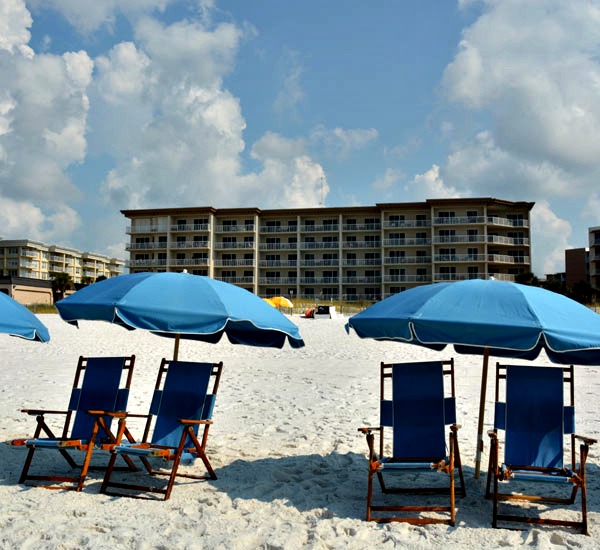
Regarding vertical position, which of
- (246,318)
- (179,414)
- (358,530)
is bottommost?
(358,530)

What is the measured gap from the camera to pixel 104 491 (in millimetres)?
5168

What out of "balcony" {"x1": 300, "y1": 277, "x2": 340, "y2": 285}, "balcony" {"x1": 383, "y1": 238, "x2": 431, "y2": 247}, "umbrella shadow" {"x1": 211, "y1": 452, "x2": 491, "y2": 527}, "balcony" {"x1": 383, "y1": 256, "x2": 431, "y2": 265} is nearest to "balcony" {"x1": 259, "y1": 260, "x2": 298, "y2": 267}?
"balcony" {"x1": 300, "y1": 277, "x2": 340, "y2": 285}

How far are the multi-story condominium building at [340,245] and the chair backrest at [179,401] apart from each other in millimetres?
57694

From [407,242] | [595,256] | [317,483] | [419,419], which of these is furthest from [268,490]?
[595,256]

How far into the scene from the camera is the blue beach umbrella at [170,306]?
4.90 metres

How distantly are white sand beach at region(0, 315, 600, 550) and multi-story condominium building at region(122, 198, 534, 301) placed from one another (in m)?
51.0

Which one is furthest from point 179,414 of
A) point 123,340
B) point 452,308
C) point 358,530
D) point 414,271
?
point 414,271

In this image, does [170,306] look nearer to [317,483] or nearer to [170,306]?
[170,306]

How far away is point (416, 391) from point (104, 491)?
9.69 ft

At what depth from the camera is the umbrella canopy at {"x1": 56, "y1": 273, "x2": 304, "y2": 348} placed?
490 cm

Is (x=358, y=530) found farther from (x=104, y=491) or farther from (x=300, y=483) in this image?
(x=104, y=491)

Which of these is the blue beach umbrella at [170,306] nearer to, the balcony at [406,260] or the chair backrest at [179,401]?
the chair backrest at [179,401]

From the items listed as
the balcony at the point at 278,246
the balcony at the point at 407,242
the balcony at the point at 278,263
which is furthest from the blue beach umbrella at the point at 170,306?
the balcony at the point at 278,246

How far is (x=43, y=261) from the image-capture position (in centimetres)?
11375
